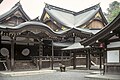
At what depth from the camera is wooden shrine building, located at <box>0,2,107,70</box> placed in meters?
20.7

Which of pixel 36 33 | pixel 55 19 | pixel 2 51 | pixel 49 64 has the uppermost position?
pixel 55 19

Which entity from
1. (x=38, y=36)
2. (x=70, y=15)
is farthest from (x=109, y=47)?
(x=70, y=15)

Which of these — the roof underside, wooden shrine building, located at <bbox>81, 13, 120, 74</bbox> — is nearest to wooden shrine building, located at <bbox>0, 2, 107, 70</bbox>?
the roof underside

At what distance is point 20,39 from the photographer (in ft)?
75.5

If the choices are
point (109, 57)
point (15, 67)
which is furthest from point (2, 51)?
point (109, 57)

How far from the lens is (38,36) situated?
22766 mm

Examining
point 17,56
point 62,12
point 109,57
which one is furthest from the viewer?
point 62,12

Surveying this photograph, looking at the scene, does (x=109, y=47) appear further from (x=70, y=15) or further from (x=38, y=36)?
(x=70, y=15)

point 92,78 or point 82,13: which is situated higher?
point 82,13

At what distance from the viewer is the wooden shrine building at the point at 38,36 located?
20.7m

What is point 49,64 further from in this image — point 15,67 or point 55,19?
point 55,19

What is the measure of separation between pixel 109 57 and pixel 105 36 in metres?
1.79

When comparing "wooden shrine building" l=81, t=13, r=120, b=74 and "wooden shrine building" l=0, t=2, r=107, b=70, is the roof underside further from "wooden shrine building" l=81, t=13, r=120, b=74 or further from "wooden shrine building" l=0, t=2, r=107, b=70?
"wooden shrine building" l=81, t=13, r=120, b=74

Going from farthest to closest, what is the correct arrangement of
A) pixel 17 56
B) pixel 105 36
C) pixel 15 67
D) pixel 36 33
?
pixel 17 56, pixel 36 33, pixel 15 67, pixel 105 36
